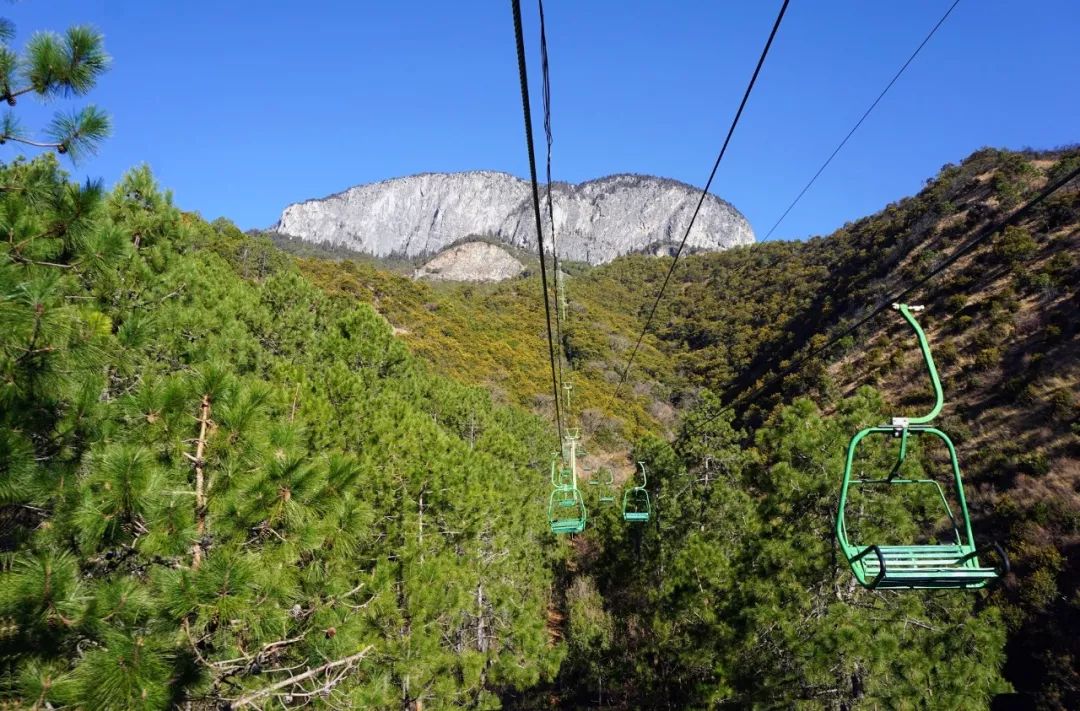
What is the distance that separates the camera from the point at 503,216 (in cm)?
15800

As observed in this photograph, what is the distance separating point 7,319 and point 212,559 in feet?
5.17

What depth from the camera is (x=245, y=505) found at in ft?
11.7

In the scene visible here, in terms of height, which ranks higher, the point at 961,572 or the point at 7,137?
the point at 7,137

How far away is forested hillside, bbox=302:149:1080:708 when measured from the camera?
9203 millimetres

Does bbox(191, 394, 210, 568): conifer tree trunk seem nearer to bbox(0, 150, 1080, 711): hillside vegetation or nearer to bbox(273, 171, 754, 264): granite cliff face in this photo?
bbox(0, 150, 1080, 711): hillside vegetation

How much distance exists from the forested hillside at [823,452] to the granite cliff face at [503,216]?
→ 8032cm

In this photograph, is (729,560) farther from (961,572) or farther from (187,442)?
(187,442)

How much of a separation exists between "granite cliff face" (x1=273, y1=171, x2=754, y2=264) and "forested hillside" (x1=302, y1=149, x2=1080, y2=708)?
8032 centimetres

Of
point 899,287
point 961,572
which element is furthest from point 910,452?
point 899,287

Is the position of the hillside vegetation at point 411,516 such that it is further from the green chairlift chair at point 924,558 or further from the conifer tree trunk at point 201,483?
the green chairlift chair at point 924,558

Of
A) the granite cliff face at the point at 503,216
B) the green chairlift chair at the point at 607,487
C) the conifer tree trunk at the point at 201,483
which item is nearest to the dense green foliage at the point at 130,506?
the conifer tree trunk at the point at 201,483

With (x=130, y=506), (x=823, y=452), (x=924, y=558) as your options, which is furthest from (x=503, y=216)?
(x=130, y=506)

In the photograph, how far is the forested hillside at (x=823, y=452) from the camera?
920 cm

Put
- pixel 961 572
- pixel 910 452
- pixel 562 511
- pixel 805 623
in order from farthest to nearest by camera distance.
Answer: pixel 562 511 < pixel 910 452 < pixel 805 623 < pixel 961 572
